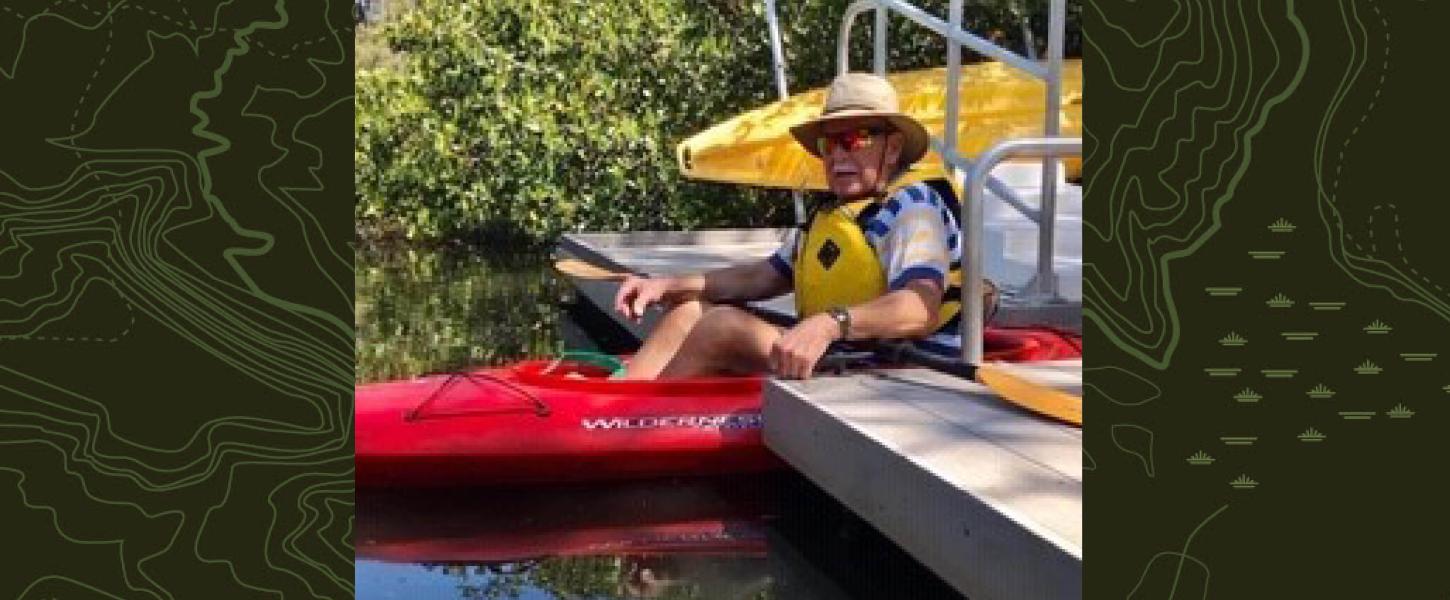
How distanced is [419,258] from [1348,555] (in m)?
11.4

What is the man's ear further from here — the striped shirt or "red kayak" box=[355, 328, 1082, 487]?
"red kayak" box=[355, 328, 1082, 487]

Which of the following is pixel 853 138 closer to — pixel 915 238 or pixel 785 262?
pixel 915 238

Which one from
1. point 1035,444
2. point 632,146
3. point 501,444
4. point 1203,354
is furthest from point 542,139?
point 1203,354

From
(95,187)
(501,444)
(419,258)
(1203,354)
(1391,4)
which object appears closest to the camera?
(95,187)

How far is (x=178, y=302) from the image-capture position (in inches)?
64.9

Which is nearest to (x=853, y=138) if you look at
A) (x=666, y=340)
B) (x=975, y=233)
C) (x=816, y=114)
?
(x=975, y=233)

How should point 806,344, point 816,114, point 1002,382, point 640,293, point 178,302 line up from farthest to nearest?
point 816,114, point 640,293, point 806,344, point 1002,382, point 178,302

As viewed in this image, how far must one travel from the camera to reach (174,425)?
5.43 ft

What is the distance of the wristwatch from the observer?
4.23 metres

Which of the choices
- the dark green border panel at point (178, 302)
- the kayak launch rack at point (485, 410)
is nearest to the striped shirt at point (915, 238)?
the kayak launch rack at point (485, 410)

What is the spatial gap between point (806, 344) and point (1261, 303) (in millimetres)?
2220

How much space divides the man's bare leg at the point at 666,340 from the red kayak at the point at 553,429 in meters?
0.18

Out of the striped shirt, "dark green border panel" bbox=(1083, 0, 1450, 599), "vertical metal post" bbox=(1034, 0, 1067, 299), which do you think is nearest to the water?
the striped shirt

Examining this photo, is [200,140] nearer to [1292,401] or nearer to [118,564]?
[118,564]
